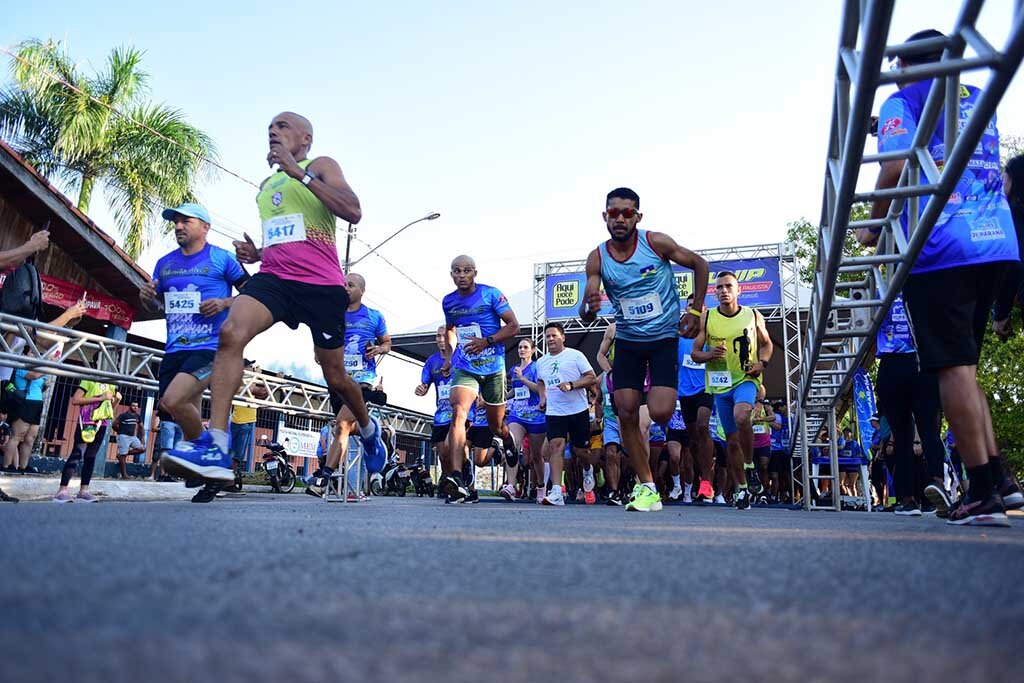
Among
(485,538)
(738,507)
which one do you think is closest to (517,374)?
(738,507)

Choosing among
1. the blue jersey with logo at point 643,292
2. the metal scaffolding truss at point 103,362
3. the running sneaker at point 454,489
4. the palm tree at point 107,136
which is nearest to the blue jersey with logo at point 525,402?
the metal scaffolding truss at point 103,362

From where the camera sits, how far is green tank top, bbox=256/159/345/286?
458 centimetres

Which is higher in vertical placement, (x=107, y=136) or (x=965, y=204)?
(x=107, y=136)

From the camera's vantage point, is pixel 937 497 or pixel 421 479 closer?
pixel 937 497

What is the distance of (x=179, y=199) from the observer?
22.6 meters

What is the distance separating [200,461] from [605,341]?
557 cm

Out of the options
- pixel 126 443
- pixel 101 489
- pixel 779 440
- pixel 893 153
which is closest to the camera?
pixel 893 153

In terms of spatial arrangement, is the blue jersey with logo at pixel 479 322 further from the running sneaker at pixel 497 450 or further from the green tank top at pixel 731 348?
the running sneaker at pixel 497 450

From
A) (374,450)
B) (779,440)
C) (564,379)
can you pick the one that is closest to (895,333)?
(564,379)

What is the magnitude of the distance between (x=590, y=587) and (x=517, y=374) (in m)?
9.38

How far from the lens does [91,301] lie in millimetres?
15062

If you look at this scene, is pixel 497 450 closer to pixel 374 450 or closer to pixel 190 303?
pixel 374 450

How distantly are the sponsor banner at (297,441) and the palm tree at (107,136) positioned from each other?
724 cm

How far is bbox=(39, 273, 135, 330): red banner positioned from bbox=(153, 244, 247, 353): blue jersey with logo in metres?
8.71
